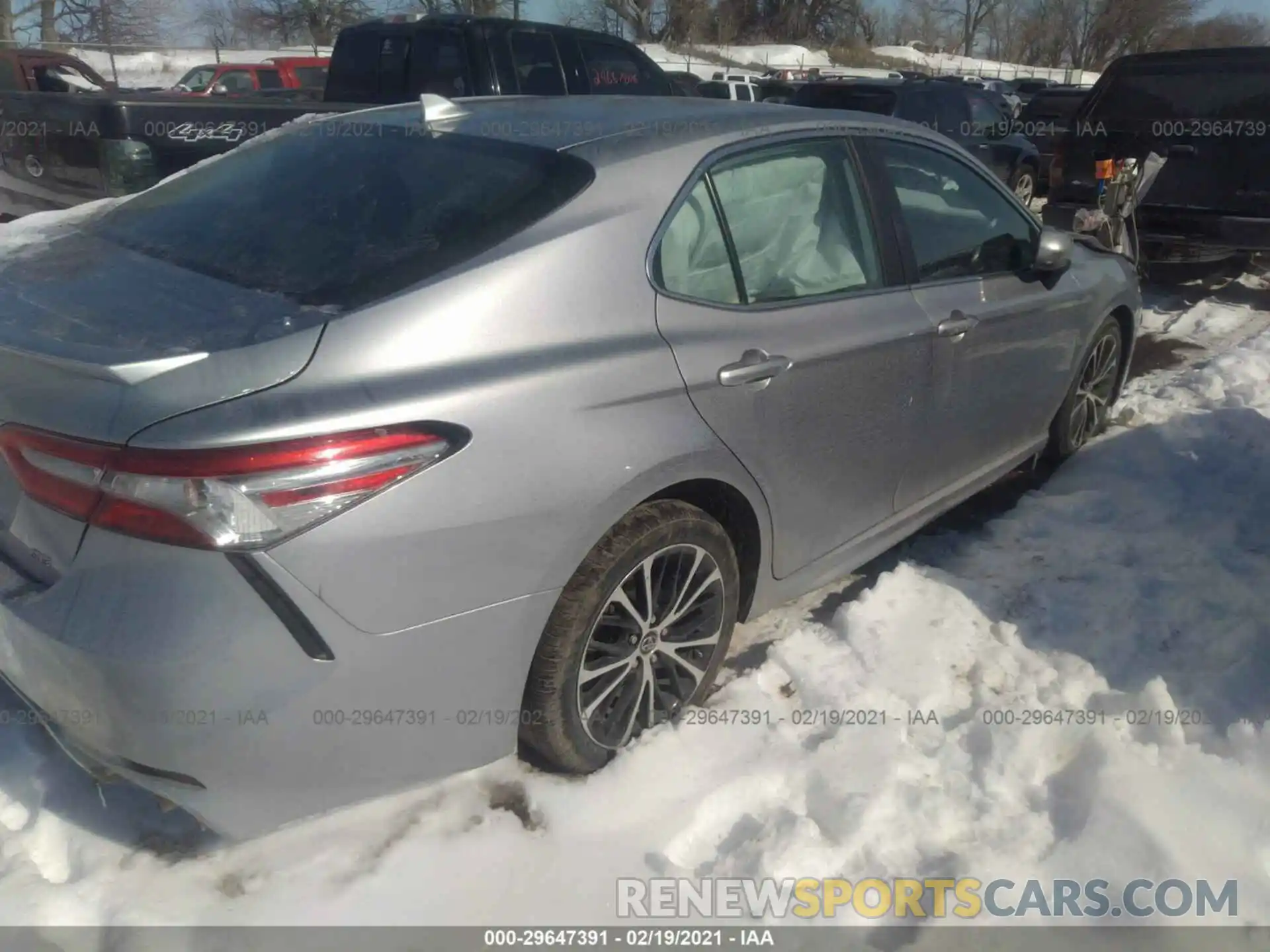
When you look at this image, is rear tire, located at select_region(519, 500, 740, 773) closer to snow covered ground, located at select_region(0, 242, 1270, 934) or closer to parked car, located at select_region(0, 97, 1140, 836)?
parked car, located at select_region(0, 97, 1140, 836)

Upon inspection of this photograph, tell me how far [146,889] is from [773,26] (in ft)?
216

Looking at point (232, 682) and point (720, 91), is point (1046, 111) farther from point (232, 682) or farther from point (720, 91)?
point (232, 682)

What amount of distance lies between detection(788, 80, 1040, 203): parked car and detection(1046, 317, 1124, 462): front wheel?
6.95 m

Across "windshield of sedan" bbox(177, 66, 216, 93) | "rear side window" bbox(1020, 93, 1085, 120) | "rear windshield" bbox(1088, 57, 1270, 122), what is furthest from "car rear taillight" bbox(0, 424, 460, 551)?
"windshield of sedan" bbox(177, 66, 216, 93)

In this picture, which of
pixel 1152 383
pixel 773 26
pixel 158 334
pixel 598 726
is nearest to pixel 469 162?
pixel 158 334

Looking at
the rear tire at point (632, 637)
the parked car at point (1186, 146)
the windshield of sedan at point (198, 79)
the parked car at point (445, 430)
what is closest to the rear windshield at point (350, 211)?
the parked car at point (445, 430)

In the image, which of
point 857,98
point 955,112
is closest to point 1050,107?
point 955,112

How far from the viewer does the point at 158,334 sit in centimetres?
213

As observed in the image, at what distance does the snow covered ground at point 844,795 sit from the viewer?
2.40 meters

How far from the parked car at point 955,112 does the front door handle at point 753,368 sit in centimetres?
925

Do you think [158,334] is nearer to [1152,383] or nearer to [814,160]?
[814,160]

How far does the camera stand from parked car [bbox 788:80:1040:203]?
11414mm

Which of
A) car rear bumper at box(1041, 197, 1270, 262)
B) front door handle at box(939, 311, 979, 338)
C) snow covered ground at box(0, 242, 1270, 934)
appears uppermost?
front door handle at box(939, 311, 979, 338)

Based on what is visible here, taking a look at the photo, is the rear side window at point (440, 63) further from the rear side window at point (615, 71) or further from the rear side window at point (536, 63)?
the rear side window at point (615, 71)
